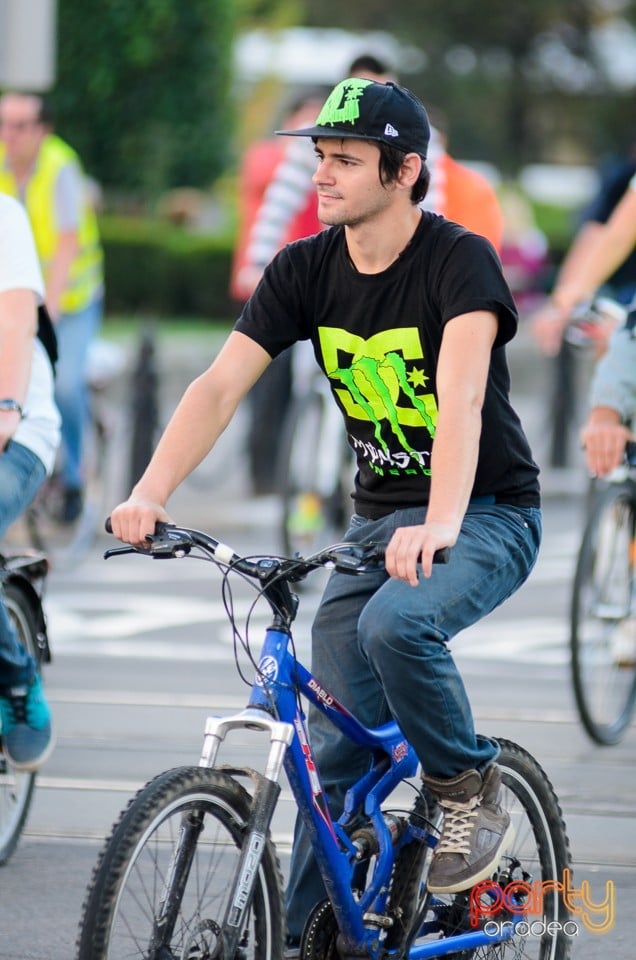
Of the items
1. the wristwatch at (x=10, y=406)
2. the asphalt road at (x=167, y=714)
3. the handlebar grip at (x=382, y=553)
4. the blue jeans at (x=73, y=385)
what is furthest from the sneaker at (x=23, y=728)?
the blue jeans at (x=73, y=385)

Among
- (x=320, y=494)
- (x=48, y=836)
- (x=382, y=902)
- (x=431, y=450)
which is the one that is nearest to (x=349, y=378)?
(x=431, y=450)

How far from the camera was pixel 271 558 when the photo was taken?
141 inches

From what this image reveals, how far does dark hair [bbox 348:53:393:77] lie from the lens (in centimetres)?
898

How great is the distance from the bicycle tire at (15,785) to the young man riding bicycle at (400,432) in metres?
1.39

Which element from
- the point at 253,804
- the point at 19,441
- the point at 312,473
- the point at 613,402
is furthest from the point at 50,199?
the point at 253,804

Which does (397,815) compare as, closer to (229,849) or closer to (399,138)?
(229,849)

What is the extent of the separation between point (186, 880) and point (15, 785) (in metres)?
1.93

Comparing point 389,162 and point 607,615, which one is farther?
point 607,615

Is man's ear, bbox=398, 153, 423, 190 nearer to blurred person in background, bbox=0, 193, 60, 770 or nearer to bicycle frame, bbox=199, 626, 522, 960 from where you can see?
bicycle frame, bbox=199, 626, 522, 960

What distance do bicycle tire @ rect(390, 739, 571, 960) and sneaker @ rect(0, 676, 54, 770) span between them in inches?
56.4

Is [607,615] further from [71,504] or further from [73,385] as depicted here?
[71,504]

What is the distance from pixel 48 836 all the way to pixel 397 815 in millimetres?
1734

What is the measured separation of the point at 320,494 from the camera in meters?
9.55

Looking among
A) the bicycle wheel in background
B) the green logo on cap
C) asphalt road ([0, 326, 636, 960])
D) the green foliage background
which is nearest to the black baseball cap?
the green logo on cap
